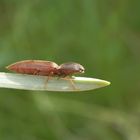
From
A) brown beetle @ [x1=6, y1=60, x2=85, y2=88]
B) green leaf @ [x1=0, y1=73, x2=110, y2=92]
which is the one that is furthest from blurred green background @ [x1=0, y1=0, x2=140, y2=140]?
green leaf @ [x1=0, y1=73, x2=110, y2=92]

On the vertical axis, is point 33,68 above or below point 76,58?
above

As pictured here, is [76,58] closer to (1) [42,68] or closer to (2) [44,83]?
(1) [42,68]

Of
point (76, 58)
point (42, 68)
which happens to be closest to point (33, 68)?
point (42, 68)

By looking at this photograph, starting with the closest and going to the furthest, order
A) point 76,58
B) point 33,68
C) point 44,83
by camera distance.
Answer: point 44,83 < point 33,68 < point 76,58

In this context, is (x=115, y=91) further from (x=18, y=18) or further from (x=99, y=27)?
(x=18, y=18)

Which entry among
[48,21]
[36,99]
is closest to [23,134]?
[36,99]

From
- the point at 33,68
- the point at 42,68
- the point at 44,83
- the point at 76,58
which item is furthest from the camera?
the point at 76,58

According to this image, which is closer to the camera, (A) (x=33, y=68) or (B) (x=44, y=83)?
(B) (x=44, y=83)
